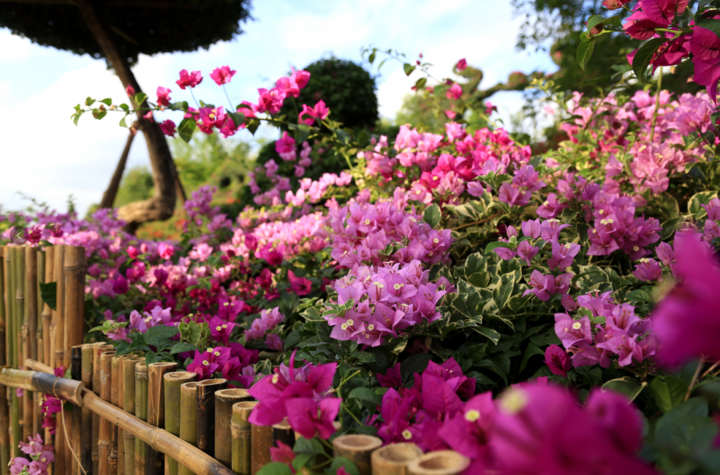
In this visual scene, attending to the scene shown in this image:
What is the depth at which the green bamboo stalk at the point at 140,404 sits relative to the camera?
→ 4.36 feet

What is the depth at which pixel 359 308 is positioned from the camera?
1022mm

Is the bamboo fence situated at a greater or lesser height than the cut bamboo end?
lesser

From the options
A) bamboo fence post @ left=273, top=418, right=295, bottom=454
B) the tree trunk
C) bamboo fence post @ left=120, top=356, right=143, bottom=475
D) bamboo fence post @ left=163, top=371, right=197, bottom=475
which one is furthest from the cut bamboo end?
the tree trunk

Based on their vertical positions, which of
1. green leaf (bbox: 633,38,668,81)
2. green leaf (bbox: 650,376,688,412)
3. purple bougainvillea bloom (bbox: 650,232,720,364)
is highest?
green leaf (bbox: 633,38,668,81)

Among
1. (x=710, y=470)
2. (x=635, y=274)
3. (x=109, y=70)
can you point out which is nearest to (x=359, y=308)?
(x=710, y=470)

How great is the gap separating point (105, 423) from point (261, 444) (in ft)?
3.07

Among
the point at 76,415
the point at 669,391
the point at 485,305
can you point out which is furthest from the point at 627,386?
the point at 76,415

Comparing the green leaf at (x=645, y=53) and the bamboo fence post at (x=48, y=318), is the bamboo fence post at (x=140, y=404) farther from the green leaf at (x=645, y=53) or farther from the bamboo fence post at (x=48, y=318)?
the green leaf at (x=645, y=53)

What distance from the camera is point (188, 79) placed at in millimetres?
1842

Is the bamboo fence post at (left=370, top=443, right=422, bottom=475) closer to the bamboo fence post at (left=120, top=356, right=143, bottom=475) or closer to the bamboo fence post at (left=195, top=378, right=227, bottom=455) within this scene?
the bamboo fence post at (left=195, top=378, right=227, bottom=455)

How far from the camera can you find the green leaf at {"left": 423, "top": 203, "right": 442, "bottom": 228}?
5.04 ft

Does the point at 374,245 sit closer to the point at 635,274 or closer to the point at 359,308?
the point at 359,308

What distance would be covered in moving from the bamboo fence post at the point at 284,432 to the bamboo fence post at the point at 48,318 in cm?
156

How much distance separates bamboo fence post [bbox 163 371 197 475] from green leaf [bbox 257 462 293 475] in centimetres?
55
